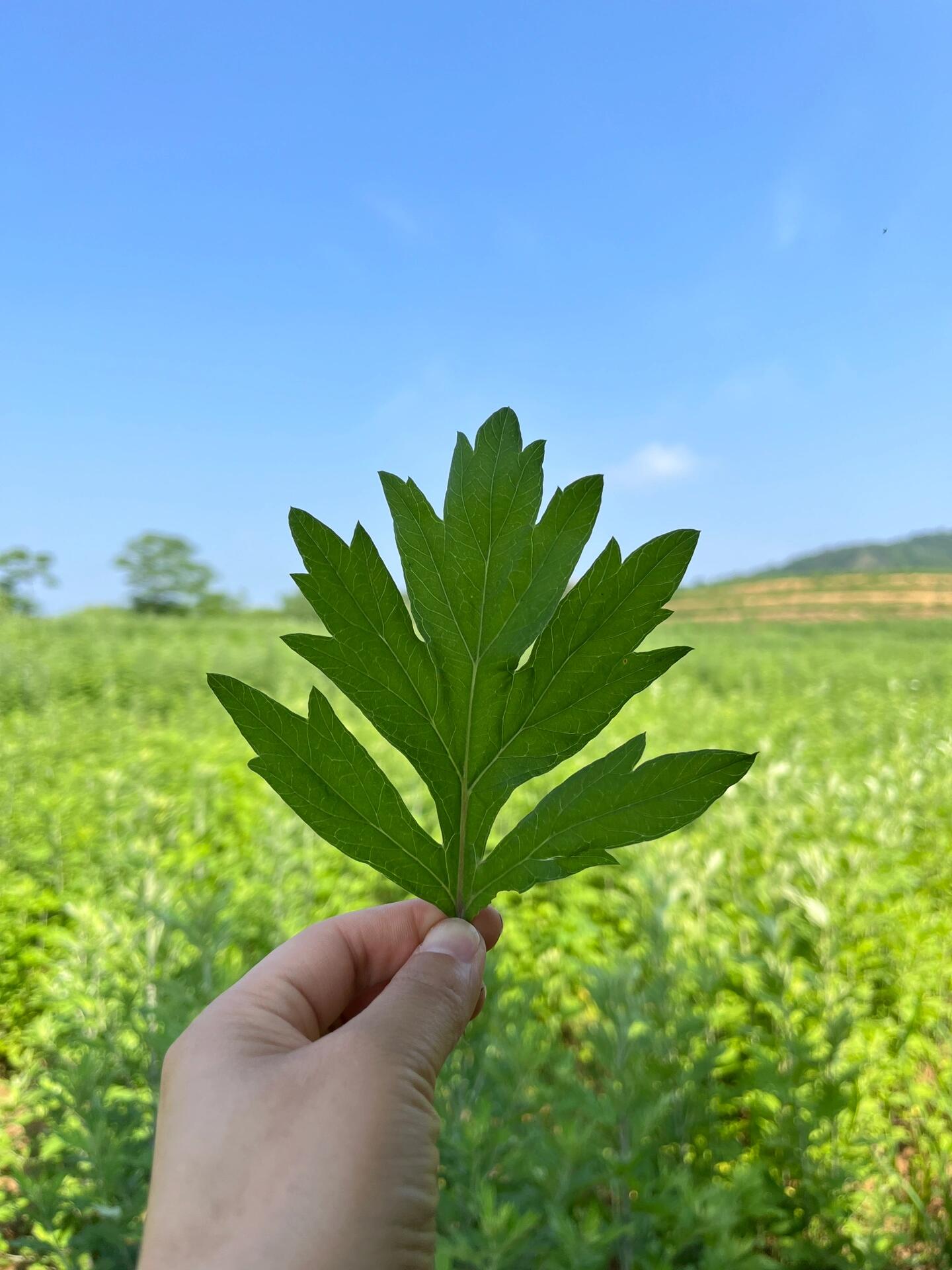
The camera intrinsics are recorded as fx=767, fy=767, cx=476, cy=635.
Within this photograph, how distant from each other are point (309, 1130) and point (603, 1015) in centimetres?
189

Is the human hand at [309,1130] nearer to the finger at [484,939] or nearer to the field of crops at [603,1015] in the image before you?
the finger at [484,939]

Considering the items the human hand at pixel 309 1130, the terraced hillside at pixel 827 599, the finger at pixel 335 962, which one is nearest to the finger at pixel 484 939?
the finger at pixel 335 962

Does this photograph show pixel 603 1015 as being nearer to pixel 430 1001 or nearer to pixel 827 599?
pixel 430 1001

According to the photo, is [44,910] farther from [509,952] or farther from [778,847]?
[778,847]

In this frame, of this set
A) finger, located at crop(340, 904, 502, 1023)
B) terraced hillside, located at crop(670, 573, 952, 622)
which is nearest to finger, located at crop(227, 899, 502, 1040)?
finger, located at crop(340, 904, 502, 1023)

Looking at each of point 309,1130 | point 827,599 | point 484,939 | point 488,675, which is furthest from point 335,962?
point 827,599

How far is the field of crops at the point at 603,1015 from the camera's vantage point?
6.75 ft

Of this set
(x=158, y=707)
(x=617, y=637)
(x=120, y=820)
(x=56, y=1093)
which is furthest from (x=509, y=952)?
(x=158, y=707)

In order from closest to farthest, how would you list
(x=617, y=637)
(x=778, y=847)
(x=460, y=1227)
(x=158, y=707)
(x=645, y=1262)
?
(x=617, y=637) < (x=645, y=1262) < (x=460, y=1227) < (x=778, y=847) < (x=158, y=707)

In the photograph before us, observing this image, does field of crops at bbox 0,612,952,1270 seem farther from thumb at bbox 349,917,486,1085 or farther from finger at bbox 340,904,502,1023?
thumb at bbox 349,917,486,1085

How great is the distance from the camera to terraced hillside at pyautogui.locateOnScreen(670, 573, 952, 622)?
44.1 m

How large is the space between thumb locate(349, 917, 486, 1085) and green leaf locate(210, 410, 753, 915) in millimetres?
180

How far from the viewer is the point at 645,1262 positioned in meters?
1.88

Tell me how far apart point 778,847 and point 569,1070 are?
6.06ft
